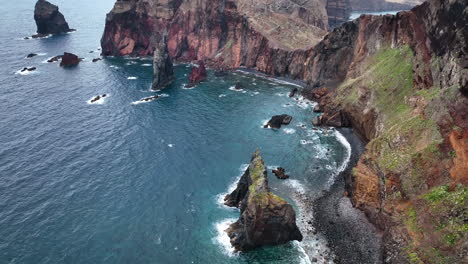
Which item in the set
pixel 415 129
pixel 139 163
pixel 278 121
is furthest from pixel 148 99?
pixel 415 129

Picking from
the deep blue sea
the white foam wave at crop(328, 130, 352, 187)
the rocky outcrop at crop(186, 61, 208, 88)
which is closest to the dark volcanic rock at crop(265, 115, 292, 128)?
the deep blue sea

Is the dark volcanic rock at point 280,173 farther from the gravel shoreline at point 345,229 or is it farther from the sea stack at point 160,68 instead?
the sea stack at point 160,68

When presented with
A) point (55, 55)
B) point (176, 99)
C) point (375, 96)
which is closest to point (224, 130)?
point (176, 99)

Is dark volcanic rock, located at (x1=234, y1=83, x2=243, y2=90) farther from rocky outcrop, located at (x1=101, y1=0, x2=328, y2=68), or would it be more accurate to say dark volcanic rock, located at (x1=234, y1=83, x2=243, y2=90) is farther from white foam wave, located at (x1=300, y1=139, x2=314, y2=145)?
white foam wave, located at (x1=300, y1=139, x2=314, y2=145)

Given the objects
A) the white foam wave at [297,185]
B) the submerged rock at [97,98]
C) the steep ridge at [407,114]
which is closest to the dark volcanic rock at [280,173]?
the white foam wave at [297,185]

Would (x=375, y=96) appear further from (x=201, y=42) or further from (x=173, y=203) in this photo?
(x=201, y=42)

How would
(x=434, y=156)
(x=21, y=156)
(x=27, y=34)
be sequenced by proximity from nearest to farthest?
(x=434, y=156), (x=21, y=156), (x=27, y=34)

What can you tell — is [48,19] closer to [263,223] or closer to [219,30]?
[219,30]
